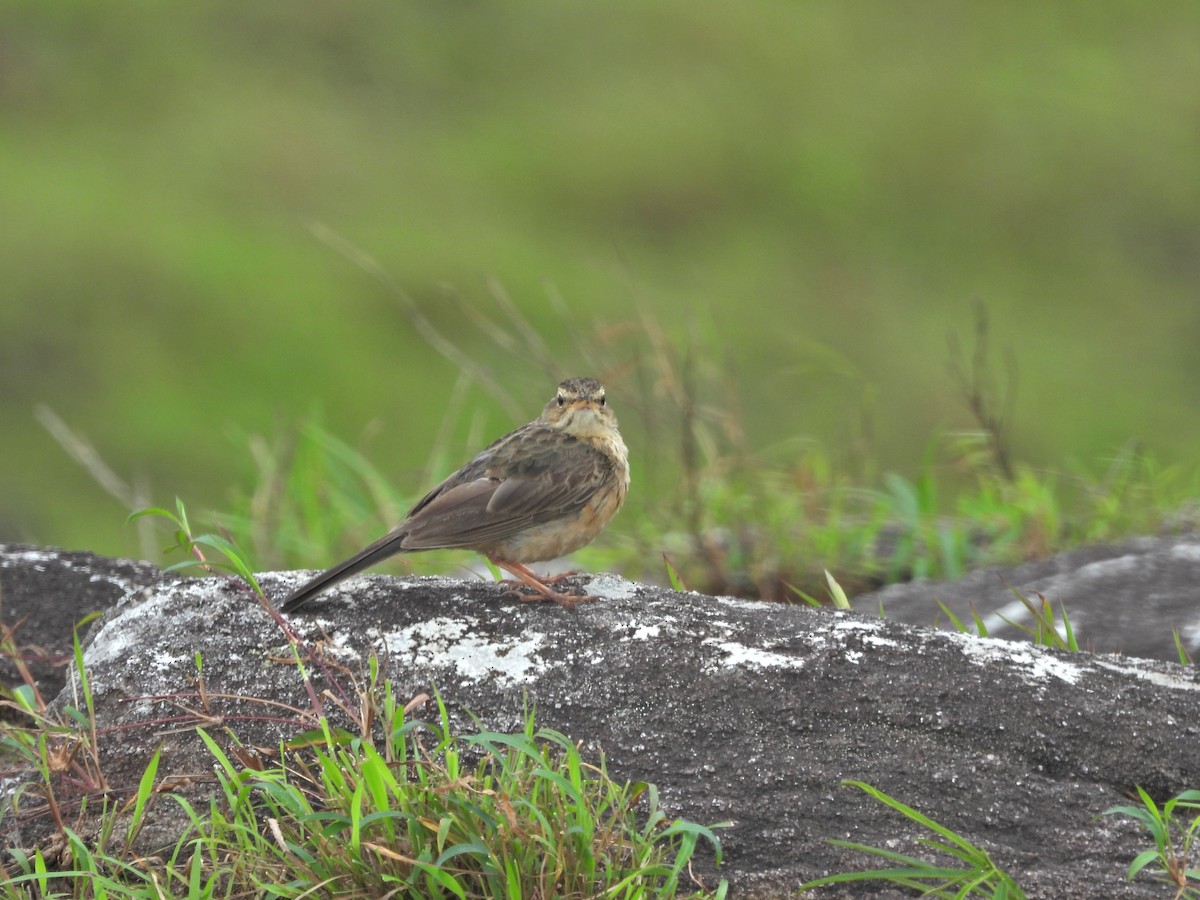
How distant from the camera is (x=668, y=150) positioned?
43.3 feet

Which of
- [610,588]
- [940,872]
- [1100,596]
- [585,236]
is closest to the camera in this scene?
[940,872]

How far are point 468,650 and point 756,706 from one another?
682 mm

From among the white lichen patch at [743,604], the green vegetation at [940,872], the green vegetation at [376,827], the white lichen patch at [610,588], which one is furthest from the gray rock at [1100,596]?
the green vegetation at [376,827]

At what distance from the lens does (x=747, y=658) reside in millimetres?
3520

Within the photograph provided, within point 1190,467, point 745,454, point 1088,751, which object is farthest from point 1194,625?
point 1190,467

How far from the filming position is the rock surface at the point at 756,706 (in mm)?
3160

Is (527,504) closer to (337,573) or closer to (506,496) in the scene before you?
(506,496)

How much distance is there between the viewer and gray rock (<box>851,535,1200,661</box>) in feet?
15.6

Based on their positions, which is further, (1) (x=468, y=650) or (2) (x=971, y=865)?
(1) (x=468, y=650)

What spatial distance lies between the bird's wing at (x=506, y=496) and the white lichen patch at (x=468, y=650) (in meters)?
0.32

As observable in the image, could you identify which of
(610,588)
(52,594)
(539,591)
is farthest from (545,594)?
(52,594)

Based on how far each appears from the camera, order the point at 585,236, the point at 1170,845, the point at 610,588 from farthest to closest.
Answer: the point at 585,236 → the point at 610,588 → the point at 1170,845

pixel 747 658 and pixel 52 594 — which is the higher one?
pixel 747 658

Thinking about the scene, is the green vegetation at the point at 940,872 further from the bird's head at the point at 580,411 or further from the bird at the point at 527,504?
the bird's head at the point at 580,411
